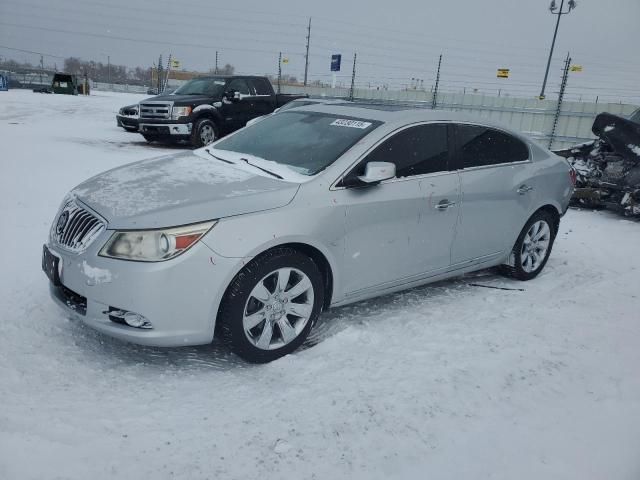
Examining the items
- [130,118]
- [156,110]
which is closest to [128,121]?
[130,118]

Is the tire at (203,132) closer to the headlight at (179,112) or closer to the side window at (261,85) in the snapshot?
the headlight at (179,112)

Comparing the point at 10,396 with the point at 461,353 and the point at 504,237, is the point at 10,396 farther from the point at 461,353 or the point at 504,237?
the point at 504,237

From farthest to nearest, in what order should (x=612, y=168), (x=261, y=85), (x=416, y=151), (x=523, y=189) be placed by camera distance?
1. (x=261, y=85)
2. (x=612, y=168)
3. (x=523, y=189)
4. (x=416, y=151)

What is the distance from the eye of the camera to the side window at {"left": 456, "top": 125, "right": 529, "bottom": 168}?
14.1 feet

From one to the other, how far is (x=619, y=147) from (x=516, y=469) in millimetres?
7515

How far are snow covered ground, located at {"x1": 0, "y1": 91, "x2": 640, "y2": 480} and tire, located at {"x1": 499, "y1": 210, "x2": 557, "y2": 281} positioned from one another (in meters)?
0.43

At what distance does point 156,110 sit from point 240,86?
2287 mm

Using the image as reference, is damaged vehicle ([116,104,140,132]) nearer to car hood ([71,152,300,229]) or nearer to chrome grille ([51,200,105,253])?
car hood ([71,152,300,229])

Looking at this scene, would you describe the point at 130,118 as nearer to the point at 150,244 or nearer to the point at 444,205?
the point at 444,205

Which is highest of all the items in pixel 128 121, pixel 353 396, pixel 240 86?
pixel 240 86

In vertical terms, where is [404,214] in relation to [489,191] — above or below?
below

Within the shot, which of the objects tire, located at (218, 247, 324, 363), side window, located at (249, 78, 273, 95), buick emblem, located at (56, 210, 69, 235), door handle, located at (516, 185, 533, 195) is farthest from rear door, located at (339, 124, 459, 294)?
side window, located at (249, 78, 273, 95)

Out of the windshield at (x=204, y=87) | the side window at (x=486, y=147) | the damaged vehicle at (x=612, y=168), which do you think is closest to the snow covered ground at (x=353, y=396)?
the side window at (x=486, y=147)

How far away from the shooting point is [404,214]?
3762 millimetres
